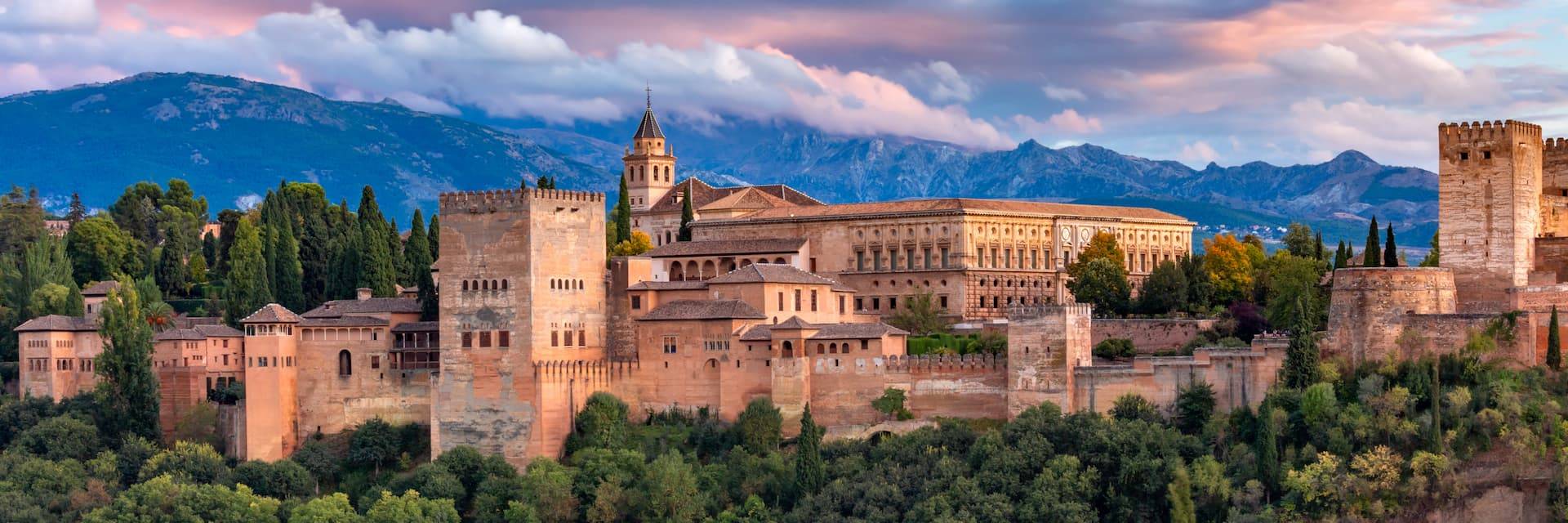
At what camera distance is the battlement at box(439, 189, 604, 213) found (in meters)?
54.9

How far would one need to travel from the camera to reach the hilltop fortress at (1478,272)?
1913 inches

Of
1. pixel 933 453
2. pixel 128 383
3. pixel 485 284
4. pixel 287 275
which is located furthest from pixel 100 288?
pixel 933 453

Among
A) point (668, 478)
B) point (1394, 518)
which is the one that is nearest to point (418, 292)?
point (668, 478)

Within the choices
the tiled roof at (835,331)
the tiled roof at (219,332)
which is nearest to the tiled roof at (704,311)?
the tiled roof at (835,331)

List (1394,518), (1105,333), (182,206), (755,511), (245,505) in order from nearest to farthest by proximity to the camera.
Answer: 1. (1394,518)
2. (755,511)
3. (245,505)
4. (1105,333)
5. (182,206)

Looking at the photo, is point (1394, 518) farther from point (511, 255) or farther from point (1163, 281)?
point (511, 255)

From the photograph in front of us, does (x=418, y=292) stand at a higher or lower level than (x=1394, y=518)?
higher

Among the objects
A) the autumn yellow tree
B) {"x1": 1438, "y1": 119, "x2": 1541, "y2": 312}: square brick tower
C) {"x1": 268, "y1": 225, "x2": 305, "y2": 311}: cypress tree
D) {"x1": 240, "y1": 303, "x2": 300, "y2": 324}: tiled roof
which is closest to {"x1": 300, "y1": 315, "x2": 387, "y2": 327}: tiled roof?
{"x1": 240, "y1": 303, "x2": 300, "y2": 324}: tiled roof

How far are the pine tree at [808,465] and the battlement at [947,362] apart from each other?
342 centimetres

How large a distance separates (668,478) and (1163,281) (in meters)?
18.6

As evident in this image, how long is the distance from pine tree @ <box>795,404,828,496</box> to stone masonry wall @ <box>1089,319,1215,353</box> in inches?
429

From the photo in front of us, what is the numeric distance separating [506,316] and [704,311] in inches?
208

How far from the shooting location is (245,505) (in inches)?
2115

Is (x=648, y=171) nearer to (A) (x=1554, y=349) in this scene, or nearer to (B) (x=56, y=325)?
(B) (x=56, y=325)
